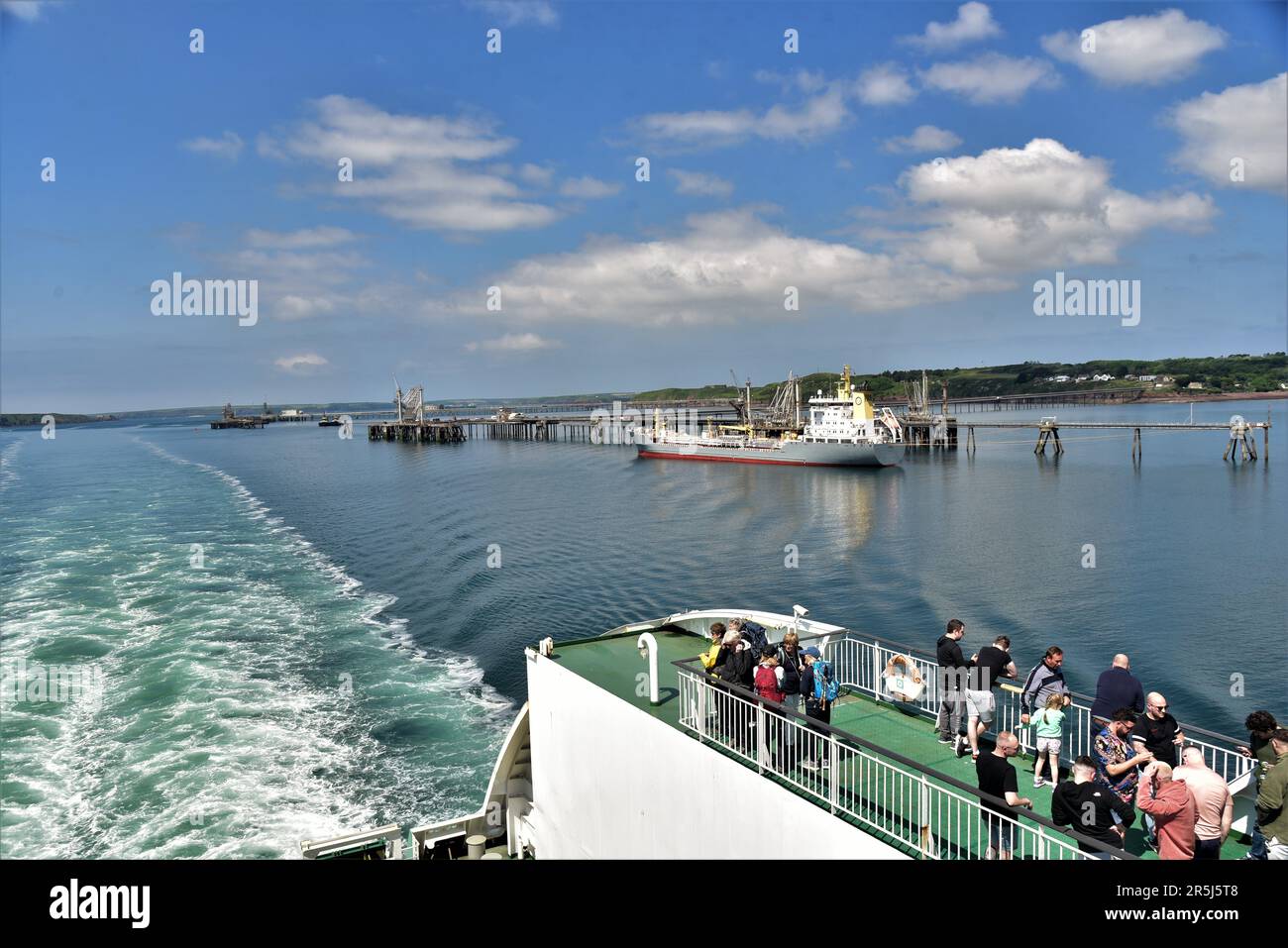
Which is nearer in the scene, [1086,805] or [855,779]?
[1086,805]

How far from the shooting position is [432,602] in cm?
3222

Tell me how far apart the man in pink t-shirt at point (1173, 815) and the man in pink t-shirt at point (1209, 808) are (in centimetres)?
4

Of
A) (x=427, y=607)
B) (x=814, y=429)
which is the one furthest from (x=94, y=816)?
(x=814, y=429)

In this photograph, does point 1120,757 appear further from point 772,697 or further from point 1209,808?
point 772,697

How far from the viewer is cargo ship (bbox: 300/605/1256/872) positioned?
7.77 metres

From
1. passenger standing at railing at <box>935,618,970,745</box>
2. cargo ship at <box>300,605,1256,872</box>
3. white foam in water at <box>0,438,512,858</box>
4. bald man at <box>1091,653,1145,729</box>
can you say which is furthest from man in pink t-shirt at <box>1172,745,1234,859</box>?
white foam in water at <box>0,438,512,858</box>

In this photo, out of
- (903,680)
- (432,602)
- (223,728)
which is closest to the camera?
(903,680)

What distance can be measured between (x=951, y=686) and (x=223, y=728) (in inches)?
708

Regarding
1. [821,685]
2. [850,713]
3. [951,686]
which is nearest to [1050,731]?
[951,686]

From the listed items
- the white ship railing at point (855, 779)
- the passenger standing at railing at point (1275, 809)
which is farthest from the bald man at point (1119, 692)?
the passenger standing at railing at point (1275, 809)

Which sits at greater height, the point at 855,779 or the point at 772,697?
the point at 772,697

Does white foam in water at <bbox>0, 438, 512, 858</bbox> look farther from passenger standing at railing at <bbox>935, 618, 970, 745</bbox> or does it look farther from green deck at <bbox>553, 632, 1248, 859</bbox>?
passenger standing at railing at <bbox>935, 618, 970, 745</bbox>

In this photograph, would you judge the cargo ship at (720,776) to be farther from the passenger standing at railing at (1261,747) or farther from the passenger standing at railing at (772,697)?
the passenger standing at railing at (1261,747)
